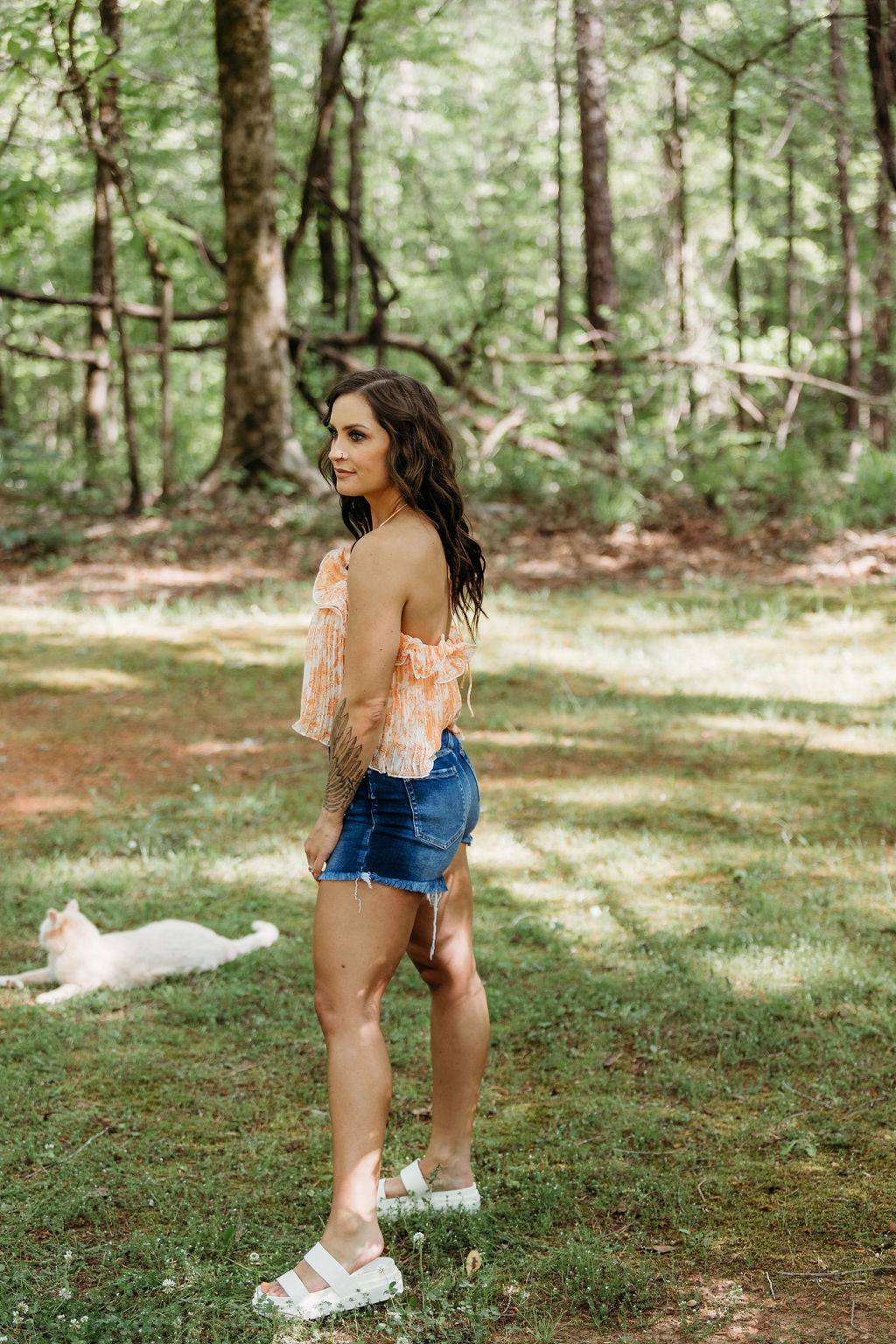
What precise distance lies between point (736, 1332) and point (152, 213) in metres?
11.9

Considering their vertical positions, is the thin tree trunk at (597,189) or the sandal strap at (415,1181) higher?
the thin tree trunk at (597,189)

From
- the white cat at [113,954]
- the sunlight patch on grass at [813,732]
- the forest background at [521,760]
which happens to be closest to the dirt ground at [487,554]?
the forest background at [521,760]

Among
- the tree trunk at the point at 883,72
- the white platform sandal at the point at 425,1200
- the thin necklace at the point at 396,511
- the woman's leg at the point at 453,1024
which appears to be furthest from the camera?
the tree trunk at the point at 883,72

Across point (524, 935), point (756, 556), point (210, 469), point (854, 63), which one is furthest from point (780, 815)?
point (854, 63)

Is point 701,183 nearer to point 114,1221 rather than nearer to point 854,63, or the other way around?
point 854,63

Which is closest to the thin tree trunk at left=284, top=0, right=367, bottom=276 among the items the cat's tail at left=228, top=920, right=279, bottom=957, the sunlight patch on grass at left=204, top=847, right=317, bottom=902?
the sunlight patch on grass at left=204, top=847, right=317, bottom=902

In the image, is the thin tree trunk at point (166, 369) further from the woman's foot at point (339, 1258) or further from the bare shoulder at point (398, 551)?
the woman's foot at point (339, 1258)

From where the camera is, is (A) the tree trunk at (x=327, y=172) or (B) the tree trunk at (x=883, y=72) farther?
(A) the tree trunk at (x=327, y=172)

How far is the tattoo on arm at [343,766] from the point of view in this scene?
8.41 ft

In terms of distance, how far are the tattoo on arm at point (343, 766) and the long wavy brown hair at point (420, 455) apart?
391mm

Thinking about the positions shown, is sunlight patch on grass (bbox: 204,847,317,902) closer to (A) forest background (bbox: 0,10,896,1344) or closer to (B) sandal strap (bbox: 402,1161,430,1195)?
(A) forest background (bbox: 0,10,896,1344)

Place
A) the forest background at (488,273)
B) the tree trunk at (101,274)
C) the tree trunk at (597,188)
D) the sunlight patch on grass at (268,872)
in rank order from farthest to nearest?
1. the tree trunk at (597,188)
2. the tree trunk at (101,274)
3. the forest background at (488,273)
4. the sunlight patch on grass at (268,872)

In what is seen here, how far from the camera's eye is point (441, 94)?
23484 millimetres

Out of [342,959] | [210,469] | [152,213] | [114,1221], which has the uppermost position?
[152,213]
